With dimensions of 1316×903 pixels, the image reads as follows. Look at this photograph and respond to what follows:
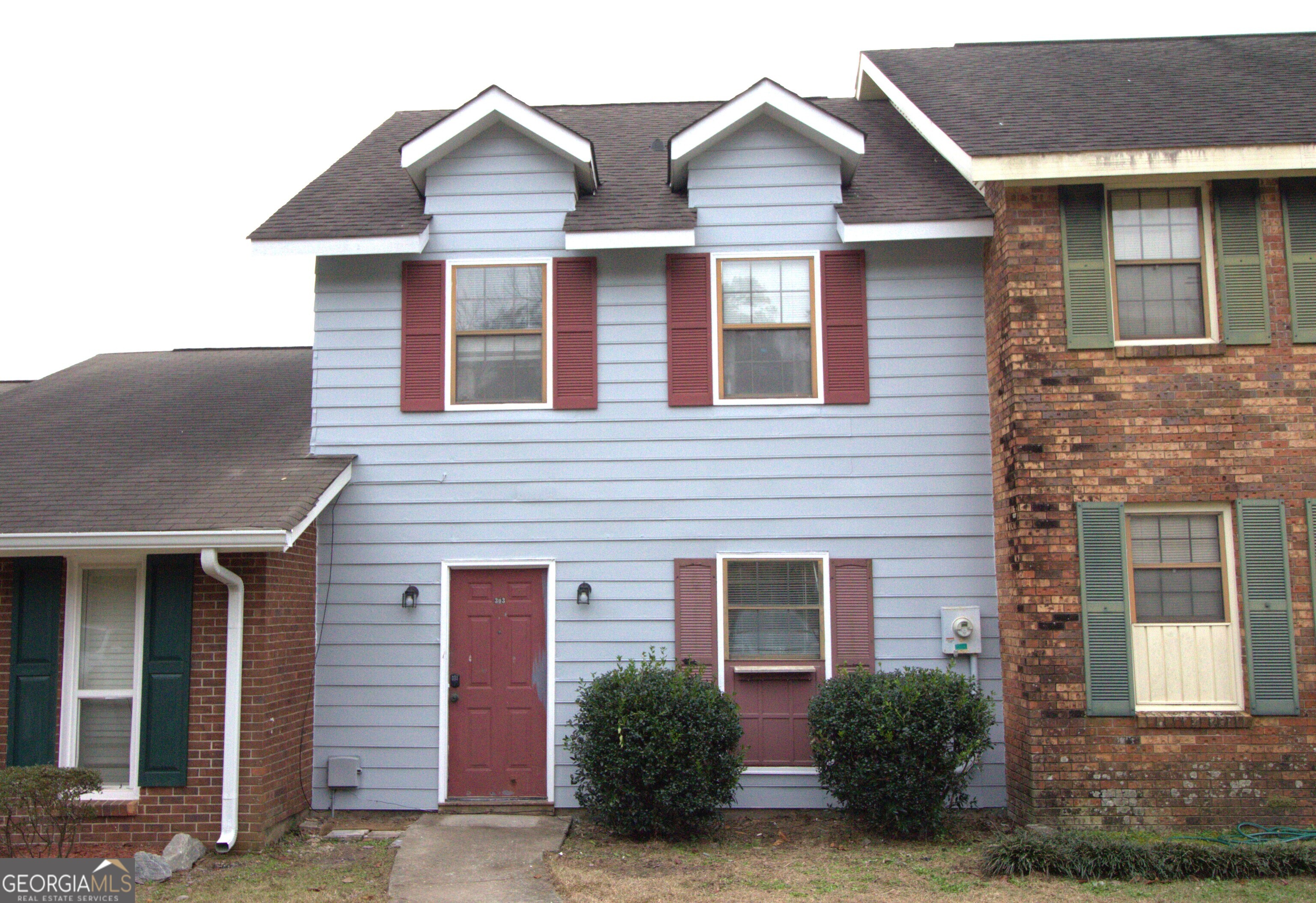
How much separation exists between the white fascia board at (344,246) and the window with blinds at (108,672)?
9.57ft

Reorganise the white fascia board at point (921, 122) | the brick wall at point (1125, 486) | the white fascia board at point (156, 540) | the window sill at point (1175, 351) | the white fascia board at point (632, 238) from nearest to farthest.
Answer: the white fascia board at point (156, 540), the brick wall at point (1125, 486), the window sill at point (1175, 351), the white fascia board at point (921, 122), the white fascia board at point (632, 238)

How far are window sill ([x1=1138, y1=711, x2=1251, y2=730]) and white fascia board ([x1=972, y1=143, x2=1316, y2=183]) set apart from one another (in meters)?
4.13

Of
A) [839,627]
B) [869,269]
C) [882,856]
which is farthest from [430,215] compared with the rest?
[882,856]

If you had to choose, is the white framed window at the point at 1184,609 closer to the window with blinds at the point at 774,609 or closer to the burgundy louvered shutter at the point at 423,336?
the window with blinds at the point at 774,609

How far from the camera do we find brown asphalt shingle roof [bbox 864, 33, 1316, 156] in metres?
8.02

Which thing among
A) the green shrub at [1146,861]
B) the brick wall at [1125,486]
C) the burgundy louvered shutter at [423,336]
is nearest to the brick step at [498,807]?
the burgundy louvered shutter at [423,336]

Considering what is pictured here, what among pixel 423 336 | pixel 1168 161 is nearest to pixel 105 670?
pixel 423 336

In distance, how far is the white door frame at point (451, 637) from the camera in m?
8.39

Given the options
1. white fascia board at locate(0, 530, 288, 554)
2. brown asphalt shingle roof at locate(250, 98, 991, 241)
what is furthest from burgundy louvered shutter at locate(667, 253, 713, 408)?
white fascia board at locate(0, 530, 288, 554)

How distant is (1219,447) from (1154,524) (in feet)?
2.48

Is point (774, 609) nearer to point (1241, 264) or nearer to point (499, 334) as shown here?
point (499, 334)

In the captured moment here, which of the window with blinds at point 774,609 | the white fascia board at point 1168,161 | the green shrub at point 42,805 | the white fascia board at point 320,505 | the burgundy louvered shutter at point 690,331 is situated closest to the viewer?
the green shrub at point 42,805

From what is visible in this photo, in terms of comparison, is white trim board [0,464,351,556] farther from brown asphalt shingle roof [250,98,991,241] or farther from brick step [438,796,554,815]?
brown asphalt shingle roof [250,98,991,241]

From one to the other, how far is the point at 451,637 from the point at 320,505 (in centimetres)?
158
